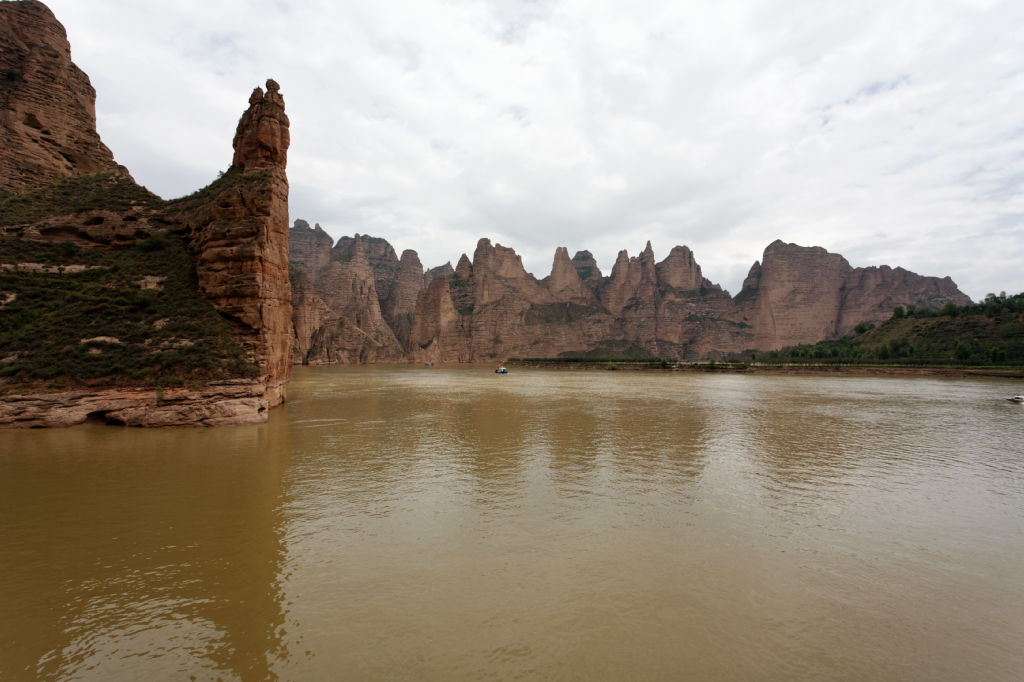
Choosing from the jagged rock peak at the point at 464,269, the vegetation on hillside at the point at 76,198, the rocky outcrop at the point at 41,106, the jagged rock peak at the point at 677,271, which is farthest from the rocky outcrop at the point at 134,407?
the jagged rock peak at the point at 677,271

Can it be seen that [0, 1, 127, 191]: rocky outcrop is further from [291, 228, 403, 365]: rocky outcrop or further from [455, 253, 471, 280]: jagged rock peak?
[455, 253, 471, 280]: jagged rock peak

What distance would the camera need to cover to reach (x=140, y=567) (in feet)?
23.9

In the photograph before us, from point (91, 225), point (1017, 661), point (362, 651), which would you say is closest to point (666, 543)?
point (1017, 661)

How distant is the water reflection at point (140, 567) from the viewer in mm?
5070

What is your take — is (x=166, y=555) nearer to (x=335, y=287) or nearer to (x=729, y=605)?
(x=729, y=605)

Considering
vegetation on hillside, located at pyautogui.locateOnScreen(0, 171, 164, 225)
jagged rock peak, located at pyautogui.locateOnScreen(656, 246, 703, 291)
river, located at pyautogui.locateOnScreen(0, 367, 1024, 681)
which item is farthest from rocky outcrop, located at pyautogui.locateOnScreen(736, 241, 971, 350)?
vegetation on hillside, located at pyautogui.locateOnScreen(0, 171, 164, 225)

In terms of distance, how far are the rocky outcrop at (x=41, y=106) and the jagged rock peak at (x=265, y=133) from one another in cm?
1757

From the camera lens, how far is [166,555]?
773 cm

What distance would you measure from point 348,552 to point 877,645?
26.0 feet

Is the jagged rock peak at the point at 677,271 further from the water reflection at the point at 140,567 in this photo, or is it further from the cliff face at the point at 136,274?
the water reflection at the point at 140,567

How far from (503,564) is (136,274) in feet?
103

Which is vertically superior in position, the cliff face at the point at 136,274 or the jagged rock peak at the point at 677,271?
the jagged rock peak at the point at 677,271

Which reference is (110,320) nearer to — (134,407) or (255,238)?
(134,407)

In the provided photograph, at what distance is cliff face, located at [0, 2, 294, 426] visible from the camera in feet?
66.8
